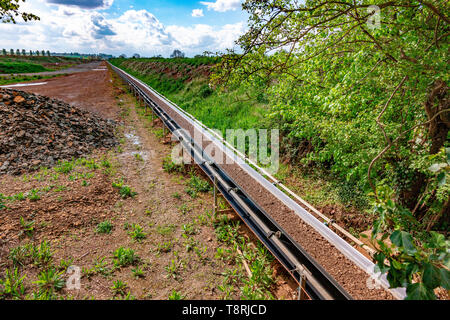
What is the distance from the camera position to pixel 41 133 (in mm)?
7434

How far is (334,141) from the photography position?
16.4 ft

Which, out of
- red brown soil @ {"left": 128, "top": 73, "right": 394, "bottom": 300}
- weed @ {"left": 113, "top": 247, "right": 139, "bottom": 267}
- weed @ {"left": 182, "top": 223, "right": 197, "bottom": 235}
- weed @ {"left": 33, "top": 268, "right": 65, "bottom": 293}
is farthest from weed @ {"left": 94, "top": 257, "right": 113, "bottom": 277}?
red brown soil @ {"left": 128, "top": 73, "right": 394, "bottom": 300}

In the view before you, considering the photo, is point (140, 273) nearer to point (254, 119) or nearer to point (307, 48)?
point (307, 48)

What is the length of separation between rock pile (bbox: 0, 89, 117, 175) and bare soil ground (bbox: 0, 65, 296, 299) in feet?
2.50

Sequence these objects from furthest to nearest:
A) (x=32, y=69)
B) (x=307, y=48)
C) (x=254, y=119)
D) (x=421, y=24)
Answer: (x=32, y=69)
(x=254, y=119)
(x=307, y=48)
(x=421, y=24)

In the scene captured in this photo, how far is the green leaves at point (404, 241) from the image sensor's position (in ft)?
4.44

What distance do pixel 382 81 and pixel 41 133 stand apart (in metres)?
9.41

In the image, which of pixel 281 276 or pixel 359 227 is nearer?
pixel 281 276

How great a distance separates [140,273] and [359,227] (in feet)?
14.0

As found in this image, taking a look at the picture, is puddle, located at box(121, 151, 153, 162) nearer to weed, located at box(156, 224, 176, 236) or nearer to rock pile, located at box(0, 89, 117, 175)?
rock pile, located at box(0, 89, 117, 175)

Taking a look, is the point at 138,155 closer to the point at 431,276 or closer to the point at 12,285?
the point at 12,285
